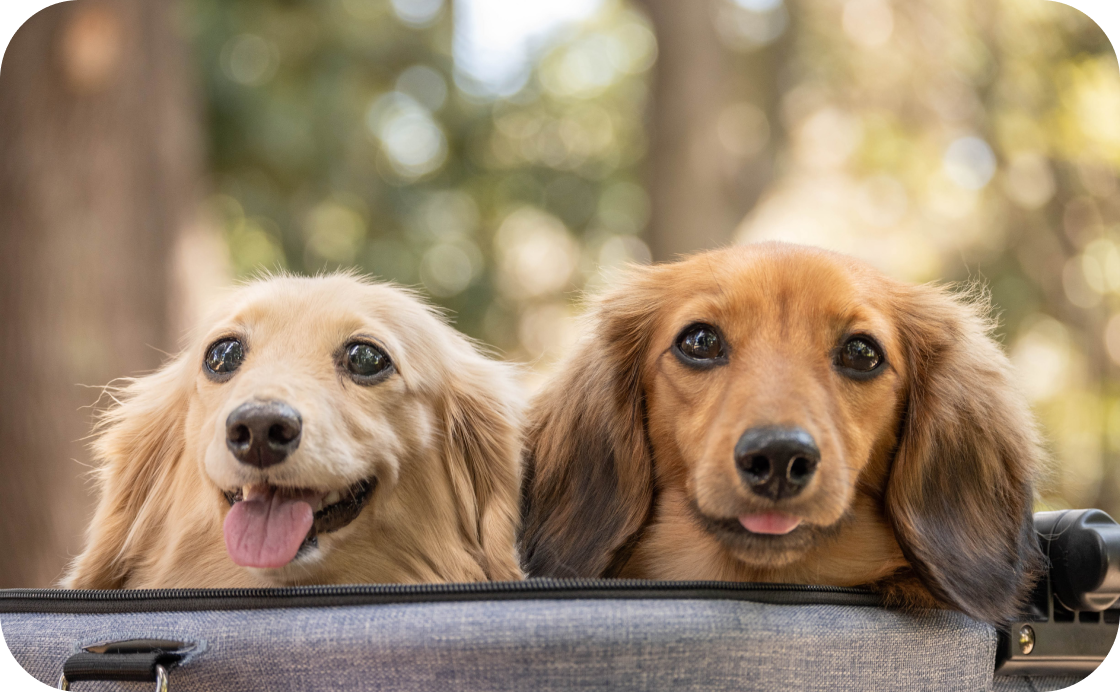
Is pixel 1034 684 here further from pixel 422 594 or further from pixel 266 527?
pixel 266 527

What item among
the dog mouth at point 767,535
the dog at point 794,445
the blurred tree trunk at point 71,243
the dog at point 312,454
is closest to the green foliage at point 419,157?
the blurred tree trunk at point 71,243

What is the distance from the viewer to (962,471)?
2.28m

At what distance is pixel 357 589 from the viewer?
1.73 meters

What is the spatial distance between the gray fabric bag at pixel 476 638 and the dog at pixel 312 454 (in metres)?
0.43

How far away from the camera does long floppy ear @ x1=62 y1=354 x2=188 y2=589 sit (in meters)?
2.64

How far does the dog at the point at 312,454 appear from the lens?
2.19m

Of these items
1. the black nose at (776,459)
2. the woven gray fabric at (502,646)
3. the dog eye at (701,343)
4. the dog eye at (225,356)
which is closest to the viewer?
the woven gray fabric at (502,646)

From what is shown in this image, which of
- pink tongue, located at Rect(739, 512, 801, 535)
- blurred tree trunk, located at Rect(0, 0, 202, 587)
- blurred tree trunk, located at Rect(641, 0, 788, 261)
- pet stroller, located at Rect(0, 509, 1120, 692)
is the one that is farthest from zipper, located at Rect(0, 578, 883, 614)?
blurred tree trunk, located at Rect(641, 0, 788, 261)

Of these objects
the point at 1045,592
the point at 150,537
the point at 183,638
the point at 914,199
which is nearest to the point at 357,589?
the point at 183,638

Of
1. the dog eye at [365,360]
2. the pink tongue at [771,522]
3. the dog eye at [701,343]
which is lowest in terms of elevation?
the dog eye at [365,360]

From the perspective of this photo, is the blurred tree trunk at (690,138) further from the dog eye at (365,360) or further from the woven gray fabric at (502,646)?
the woven gray fabric at (502,646)

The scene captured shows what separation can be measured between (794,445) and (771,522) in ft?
0.76

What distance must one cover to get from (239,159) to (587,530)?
8.01 m

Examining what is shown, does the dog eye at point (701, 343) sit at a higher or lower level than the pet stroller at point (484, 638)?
higher
